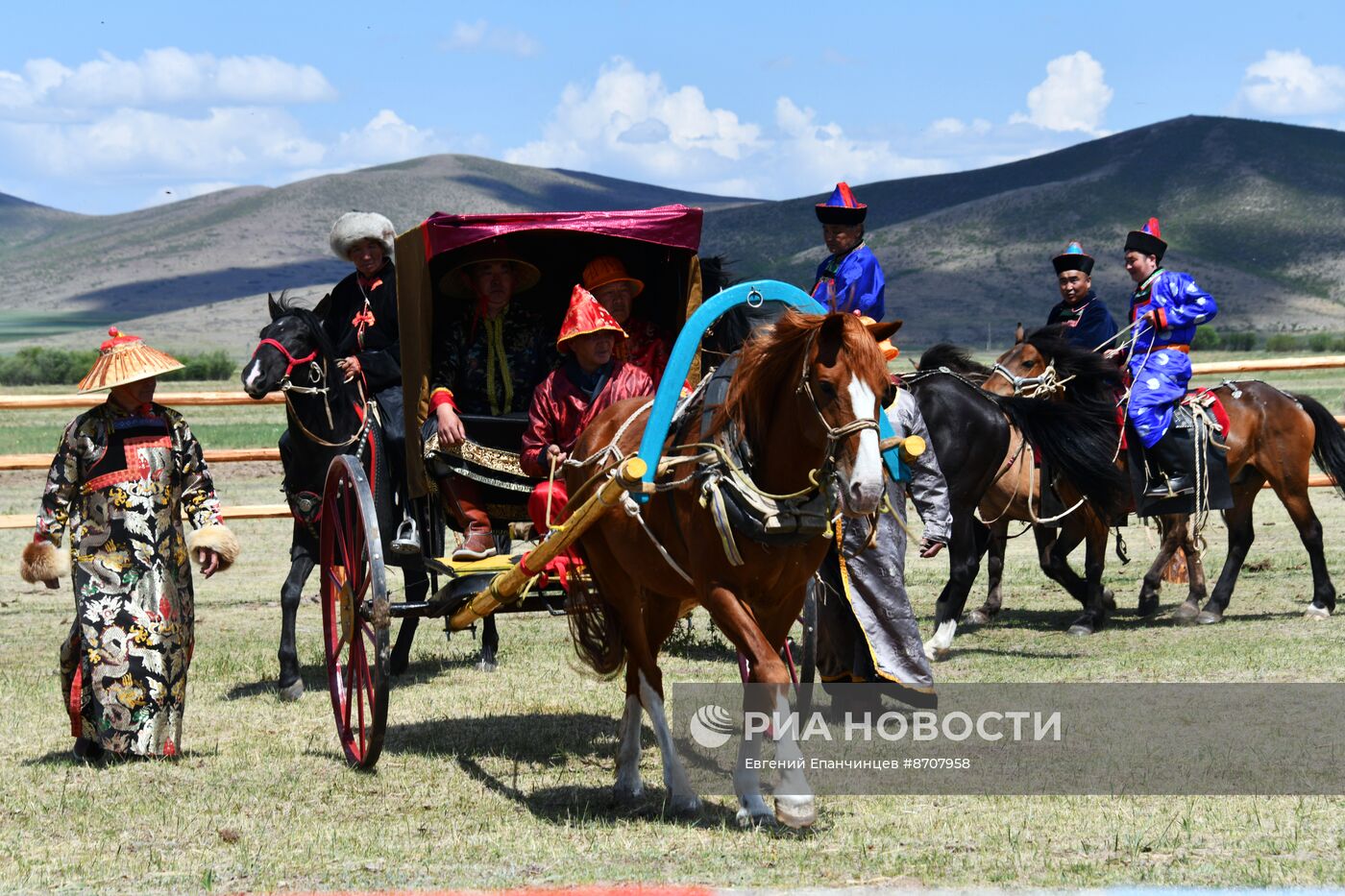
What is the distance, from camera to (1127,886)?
5.07m

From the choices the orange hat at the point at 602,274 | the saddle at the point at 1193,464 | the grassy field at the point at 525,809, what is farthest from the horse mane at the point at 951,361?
the orange hat at the point at 602,274

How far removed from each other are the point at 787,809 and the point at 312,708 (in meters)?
4.06

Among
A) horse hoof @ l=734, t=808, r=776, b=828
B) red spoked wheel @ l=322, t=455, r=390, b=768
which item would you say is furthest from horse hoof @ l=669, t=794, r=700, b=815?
red spoked wheel @ l=322, t=455, r=390, b=768

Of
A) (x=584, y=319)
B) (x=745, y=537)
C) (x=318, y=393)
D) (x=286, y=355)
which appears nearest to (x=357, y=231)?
(x=286, y=355)

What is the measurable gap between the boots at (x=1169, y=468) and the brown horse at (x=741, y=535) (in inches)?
232

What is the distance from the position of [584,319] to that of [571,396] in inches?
17.5

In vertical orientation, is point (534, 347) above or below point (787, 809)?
above

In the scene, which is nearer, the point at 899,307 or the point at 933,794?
the point at 933,794

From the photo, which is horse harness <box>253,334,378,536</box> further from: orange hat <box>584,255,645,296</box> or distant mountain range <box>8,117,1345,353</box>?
distant mountain range <box>8,117,1345,353</box>

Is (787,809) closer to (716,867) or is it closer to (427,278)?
(716,867)

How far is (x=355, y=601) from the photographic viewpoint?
7.39 metres

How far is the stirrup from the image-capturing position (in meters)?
8.02

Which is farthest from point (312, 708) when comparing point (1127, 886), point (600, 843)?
point (1127, 886)

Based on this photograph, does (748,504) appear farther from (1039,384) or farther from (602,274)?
(1039,384)
